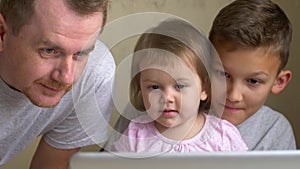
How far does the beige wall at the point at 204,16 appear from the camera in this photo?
1.62m

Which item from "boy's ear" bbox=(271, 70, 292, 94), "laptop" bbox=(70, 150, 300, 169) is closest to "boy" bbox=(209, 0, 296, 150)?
"boy's ear" bbox=(271, 70, 292, 94)

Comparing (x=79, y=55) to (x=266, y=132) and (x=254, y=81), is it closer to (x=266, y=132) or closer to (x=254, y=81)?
(x=254, y=81)

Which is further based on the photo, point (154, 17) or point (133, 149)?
point (133, 149)

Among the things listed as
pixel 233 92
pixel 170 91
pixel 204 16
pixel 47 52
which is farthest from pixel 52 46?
pixel 204 16

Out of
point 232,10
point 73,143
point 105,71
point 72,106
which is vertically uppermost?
point 232,10

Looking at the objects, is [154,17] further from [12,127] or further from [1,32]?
[12,127]

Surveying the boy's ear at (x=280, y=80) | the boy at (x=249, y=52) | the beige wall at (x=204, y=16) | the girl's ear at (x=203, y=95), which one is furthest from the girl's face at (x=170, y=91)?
the beige wall at (x=204, y=16)

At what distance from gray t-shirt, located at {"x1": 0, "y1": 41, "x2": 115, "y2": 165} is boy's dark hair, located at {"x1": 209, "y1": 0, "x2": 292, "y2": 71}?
25 cm

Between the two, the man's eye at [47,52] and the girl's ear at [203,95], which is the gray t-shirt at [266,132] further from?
the man's eye at [47,52]

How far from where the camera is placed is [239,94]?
3.63ft

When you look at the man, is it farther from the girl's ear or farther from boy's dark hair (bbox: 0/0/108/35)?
the girl's ear

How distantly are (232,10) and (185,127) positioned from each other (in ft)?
1.08

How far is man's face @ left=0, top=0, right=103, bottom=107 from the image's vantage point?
0.97 m

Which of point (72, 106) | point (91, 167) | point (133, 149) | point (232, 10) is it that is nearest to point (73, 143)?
point (72, 106)
